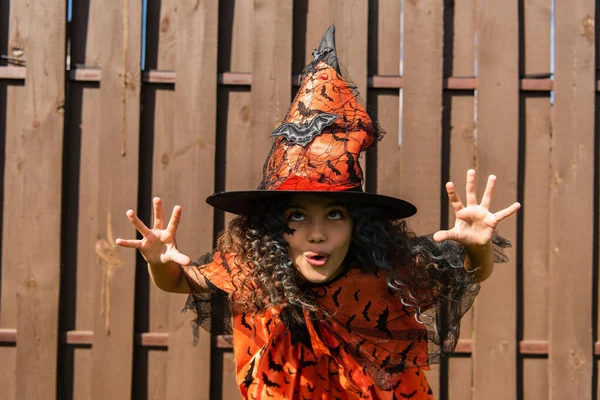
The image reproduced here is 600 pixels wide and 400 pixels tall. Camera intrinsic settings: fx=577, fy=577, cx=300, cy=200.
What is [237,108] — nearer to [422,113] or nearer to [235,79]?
[235,79]

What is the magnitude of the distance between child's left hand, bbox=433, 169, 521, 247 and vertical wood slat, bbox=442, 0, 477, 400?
2.89 feet

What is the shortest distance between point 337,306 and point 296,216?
1.11 feet

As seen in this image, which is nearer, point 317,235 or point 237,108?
point 317,235

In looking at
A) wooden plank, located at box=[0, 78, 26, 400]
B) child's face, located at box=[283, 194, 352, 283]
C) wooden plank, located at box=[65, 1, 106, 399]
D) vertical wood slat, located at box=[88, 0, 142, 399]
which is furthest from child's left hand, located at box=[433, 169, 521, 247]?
wooden plank, located at box=[0, 78, 26, 400]

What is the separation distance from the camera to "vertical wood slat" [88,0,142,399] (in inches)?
105

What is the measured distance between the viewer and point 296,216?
1945mm

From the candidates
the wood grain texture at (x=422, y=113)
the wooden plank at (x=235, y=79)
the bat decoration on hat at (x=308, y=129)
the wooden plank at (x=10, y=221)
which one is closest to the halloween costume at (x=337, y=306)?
the bat decoration on hat at (x=308, y=129)

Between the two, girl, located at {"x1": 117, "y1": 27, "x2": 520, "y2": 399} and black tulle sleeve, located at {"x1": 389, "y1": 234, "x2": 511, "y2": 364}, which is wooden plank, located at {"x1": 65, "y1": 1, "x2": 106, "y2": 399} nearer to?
girl, located at {"x1": 117, "y1": 27, "x2": 520, "y2": 399}

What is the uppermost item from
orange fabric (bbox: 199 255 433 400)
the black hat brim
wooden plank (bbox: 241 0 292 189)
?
wooden plank (bbox: 241 0 292 189)

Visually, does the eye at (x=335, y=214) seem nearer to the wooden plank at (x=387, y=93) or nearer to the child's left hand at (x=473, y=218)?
the child's left hand at (x=473, y=218)

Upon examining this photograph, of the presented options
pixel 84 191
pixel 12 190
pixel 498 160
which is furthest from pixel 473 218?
pixel 12 190

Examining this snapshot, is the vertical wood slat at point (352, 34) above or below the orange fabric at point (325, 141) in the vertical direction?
above

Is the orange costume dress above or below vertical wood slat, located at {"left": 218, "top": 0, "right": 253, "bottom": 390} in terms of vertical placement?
below

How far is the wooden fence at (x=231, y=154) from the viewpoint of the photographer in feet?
8.77
